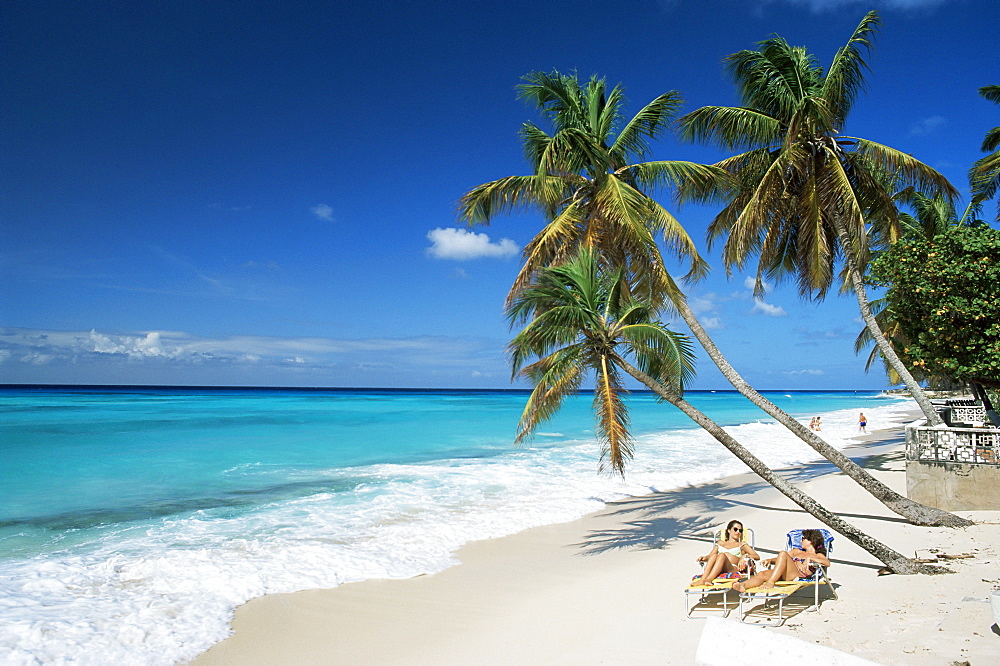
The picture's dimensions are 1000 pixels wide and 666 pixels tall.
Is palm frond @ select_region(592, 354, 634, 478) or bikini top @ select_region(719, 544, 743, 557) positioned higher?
palm frond @ select_region(592, 354, 634, 478)

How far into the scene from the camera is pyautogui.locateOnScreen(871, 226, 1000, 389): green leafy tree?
9414 millimetres

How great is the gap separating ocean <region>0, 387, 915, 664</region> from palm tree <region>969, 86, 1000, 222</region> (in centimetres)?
1003

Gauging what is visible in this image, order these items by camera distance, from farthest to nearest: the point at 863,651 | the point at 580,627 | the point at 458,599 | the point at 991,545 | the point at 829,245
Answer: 1. the point at 829,245
2. the point at 991,545
3. the point at 458,599
4. the point at 580,627
5. the point at 863,651

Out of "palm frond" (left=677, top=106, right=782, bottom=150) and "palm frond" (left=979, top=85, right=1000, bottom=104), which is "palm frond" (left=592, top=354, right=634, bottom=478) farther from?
"palm frond" (left=979, top=85, right=1000, bottom=104)

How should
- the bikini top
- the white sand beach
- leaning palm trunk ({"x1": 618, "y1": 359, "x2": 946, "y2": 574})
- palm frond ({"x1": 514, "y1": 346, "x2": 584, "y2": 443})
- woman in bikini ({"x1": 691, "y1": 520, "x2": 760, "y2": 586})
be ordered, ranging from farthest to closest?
1. palm frond ({"x1": 514, "y1": 346, "x2": 584, "y2": 443})
2. leaning palm trunk ({"x1": 618, "y1": 359, "x2": 946, "y2": 574})
3. the bikini top
4. woman in bikini ({"x1": 691, "y1": 520, "x2": 760, "y2": 586})
5. the white sand beach

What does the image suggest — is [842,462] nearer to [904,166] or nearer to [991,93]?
[904,166]

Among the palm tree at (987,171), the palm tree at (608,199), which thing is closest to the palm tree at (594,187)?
the palm tree at (608,199)

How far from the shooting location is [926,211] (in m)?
17.1

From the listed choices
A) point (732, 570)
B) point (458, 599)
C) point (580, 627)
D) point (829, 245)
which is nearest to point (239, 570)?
point (458, 599)

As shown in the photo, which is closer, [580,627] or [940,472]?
[580,627]

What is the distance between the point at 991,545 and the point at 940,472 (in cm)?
222

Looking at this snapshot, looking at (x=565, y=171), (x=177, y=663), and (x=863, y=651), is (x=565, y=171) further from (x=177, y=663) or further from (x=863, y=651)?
(x=177, y=663)

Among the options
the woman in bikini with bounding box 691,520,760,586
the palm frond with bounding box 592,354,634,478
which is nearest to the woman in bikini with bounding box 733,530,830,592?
the woman in bikini with bounding box 691,520,760,586

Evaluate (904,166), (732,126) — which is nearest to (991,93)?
(904,166)
